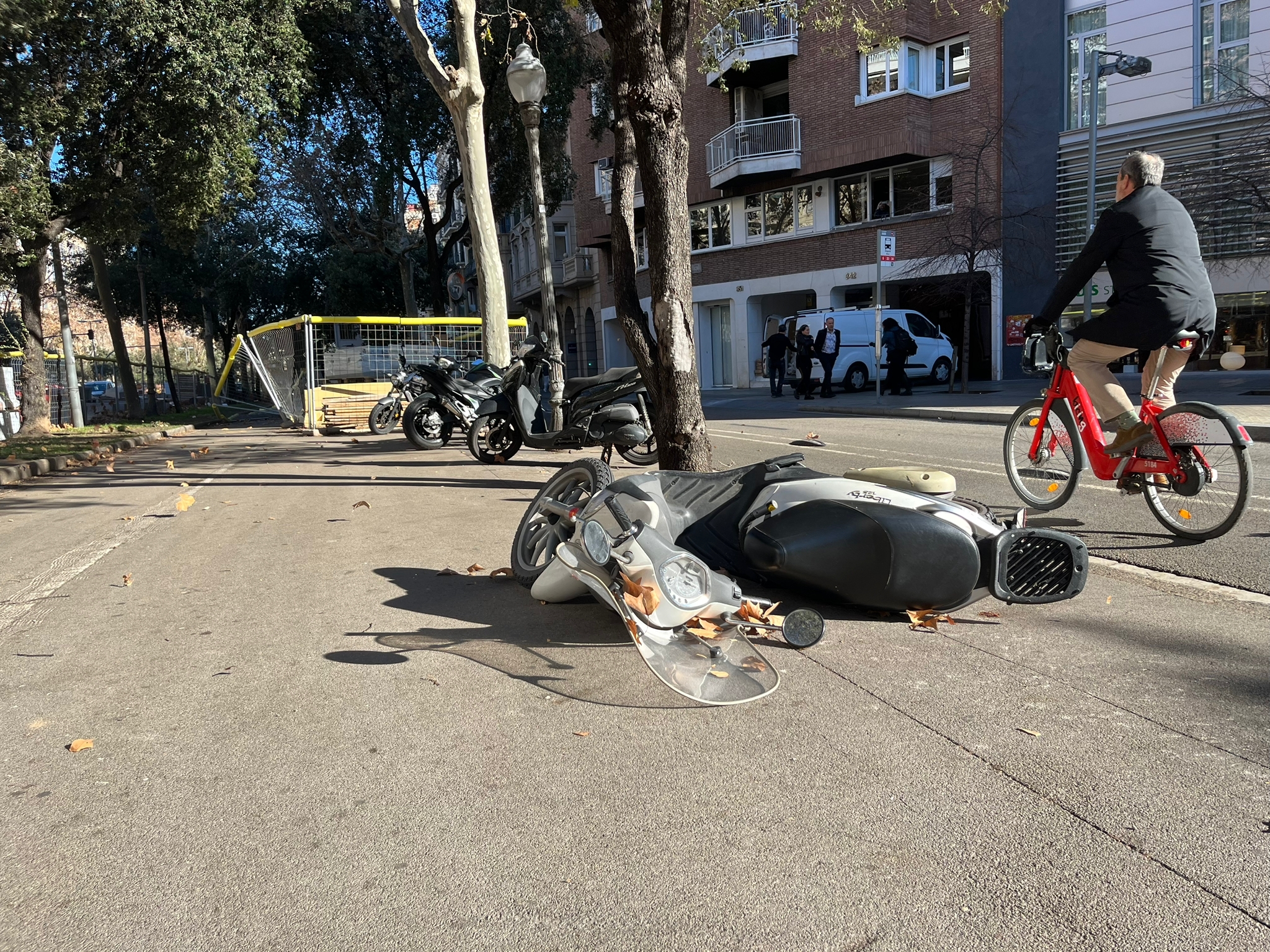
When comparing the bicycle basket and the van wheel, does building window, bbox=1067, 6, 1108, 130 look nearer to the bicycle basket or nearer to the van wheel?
the van wheel

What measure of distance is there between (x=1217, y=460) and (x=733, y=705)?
3.38 m

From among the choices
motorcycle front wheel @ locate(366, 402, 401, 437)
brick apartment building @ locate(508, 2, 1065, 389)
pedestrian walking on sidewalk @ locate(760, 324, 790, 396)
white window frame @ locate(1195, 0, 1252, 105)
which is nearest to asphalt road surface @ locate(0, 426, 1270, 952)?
motorcycle front wheel @ locate(366, 402, 401, 437)

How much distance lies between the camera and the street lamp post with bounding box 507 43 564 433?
37.2ft

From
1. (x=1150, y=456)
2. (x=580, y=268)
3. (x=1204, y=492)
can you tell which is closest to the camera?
(x=1204, y=492)

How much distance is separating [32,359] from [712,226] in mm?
21588

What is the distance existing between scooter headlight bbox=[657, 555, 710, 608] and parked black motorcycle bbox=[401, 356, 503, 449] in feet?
30.5

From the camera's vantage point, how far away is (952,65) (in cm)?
2769

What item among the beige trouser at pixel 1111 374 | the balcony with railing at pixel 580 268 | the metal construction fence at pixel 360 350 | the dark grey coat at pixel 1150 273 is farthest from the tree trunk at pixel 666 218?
the balcony with railing at pixel 580 268

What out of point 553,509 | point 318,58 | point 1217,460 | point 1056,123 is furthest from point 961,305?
point 553,509

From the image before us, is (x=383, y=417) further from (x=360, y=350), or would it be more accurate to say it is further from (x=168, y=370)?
(x=168, y=370)

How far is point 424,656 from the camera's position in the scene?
392cm

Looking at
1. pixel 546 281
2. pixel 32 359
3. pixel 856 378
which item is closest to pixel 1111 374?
pixel 546 281

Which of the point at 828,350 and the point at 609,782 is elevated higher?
the point at 828,350

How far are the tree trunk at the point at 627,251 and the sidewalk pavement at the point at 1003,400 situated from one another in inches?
195
